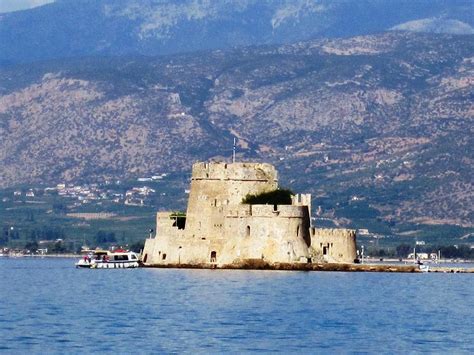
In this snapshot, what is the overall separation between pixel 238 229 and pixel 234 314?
36.8 m

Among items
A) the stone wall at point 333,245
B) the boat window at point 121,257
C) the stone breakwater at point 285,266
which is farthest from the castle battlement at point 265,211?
the boat window at point 121,257

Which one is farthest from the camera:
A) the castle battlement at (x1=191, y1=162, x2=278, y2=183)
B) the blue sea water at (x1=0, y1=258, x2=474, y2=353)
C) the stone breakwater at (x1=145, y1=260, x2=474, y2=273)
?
the castle battlement at (x1=191, y1=162, x2=278, y2=183)

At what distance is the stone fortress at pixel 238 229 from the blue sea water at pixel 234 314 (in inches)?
115

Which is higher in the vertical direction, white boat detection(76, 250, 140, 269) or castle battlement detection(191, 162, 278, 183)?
castle battlement detection(191, 162, 278, 183)

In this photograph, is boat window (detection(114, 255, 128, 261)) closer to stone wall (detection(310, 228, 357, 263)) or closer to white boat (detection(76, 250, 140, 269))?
white boat (detection(76, 250, 140, 269))

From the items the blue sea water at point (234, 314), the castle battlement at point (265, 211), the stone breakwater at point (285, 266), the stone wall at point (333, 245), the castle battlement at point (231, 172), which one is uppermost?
the castle battlement at point (231, 172)

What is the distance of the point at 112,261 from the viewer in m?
137

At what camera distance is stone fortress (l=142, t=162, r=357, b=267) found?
117188 mm

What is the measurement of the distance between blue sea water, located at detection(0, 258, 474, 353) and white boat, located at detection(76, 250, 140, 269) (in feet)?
58.2

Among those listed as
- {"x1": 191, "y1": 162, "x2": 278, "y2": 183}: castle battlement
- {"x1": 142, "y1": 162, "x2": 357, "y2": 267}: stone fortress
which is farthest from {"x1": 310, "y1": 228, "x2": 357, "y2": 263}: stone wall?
{"x1": 191, "y1": 162, "x2": 278, "y2": 183}: castle battlement

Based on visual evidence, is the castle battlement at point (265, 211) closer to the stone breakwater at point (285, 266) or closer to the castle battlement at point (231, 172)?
the castle battlement at point (231, 172)

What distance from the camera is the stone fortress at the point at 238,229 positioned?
384 feet

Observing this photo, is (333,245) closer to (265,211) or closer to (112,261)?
(265,211)

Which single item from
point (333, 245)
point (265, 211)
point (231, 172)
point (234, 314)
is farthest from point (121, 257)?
point (234, 314)
